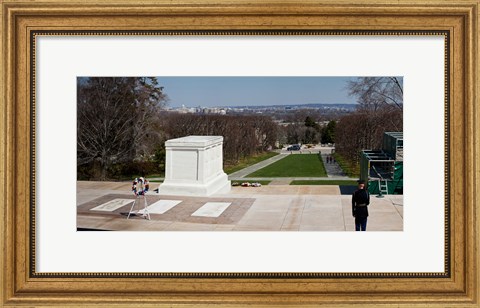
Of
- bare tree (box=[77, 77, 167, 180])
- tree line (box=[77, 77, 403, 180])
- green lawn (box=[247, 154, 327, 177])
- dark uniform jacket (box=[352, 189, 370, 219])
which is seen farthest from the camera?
green lawn (box=[247, 154, 327, 177])

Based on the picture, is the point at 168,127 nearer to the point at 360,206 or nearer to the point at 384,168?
the point at 360,206

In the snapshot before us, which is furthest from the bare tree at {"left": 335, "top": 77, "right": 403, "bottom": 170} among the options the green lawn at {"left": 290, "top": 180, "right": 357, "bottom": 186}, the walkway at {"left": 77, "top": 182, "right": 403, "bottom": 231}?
the walkway at {"left": 77, "top": 182, "right": 403, "bottom": 231}

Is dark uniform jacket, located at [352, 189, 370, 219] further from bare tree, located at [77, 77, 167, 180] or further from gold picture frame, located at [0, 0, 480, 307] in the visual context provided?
bare tree, located at [77, 77, 167, 180]

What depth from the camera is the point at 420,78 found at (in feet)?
20.3

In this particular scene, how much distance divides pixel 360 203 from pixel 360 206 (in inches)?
2.6

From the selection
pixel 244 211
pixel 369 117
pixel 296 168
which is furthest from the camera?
pixel 296 168

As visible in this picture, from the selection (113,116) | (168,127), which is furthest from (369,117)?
(113,116)

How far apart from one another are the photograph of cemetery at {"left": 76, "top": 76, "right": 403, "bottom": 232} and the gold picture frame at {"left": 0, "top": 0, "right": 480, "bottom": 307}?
2.09 feet

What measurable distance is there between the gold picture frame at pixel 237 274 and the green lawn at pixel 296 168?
189cm

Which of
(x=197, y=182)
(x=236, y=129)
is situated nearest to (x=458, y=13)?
(x=236, y=129)

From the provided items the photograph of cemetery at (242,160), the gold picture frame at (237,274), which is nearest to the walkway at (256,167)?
the photograph of cemetery at (242,160)

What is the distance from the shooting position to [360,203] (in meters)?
6.88

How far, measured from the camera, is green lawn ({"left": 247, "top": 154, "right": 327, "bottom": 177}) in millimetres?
7633

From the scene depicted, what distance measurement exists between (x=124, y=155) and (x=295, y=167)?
2.61 m
